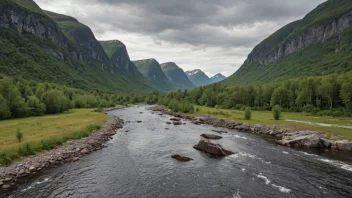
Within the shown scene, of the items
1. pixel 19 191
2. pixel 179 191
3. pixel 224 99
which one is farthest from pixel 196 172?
pixel 224 99

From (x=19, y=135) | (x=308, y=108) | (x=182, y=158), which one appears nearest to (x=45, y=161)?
(x=19, y=135)

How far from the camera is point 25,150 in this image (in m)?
41.6

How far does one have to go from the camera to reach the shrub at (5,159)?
120ft

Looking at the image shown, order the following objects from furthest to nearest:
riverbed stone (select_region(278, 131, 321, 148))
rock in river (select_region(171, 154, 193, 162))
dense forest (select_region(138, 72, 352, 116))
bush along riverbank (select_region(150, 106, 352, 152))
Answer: dense forest (select_region(138, 72, 352, 116)) → riverbed stone (select_region(278, 131, 321, 148)) → bush along riverbank (select_region(150, 106, 352, 152)) → rock in river (select_region(171, 154, 193, 162))

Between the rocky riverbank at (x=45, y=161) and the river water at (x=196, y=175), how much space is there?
6.76 feet

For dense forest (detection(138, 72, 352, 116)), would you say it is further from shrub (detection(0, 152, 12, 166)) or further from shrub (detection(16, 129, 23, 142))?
shrub (detection(0, 152, 12, 166))

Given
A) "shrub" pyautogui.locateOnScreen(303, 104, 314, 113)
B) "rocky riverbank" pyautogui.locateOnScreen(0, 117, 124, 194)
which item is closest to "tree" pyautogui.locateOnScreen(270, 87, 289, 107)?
"shrub" pyautogui.locateOnScreen(303, 104, 314, 113)

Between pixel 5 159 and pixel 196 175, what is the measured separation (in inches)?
1241

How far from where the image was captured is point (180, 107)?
141 meters

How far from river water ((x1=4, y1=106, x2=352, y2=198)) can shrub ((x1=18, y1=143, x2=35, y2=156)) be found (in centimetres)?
807

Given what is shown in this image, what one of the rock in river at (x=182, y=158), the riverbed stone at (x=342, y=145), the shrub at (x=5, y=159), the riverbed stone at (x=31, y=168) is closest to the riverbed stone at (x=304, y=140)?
the riverbed stone at (x=342, y=145)

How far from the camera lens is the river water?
30.0 metres

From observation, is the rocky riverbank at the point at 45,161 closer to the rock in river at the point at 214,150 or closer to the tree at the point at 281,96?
the rock in river at the point at 214,150

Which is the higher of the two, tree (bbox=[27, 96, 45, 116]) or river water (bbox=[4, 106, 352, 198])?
tree (bbox=[27, 96, 45, 116])
